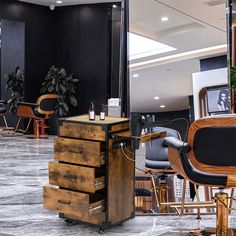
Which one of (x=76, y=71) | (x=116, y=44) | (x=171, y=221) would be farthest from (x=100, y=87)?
(x=171, y=221)

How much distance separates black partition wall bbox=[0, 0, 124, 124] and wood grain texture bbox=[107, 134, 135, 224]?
25.2 ft

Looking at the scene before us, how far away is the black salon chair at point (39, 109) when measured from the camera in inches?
404

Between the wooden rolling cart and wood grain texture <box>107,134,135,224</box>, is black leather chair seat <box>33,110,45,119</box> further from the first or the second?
wood grain texture <box>107,134,135,224</box>

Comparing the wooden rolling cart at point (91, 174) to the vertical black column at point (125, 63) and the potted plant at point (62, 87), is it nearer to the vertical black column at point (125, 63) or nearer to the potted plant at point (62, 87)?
the vertical black column at point (125, 63)

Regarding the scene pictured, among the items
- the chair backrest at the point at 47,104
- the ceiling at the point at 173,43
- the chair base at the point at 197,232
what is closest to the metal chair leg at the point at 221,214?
the chair base at the point at 197,232

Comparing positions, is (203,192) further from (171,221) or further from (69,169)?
(69,169)

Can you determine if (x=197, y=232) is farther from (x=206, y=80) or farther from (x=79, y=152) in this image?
(x=206, y=80)

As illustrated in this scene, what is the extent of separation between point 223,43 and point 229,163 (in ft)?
5.68

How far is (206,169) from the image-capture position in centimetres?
247

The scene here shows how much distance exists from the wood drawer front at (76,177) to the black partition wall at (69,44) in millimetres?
7712

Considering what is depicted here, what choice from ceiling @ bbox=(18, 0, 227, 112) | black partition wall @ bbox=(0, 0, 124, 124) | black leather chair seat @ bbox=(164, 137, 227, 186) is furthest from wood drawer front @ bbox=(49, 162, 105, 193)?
black partition wall @ bbox=(0, 0, 124, 124)

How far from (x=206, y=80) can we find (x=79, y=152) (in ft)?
5.03

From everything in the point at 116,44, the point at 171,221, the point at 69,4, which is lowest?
the point at 171,221

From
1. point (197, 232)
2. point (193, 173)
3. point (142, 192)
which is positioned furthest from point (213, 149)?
point (142, 192)
